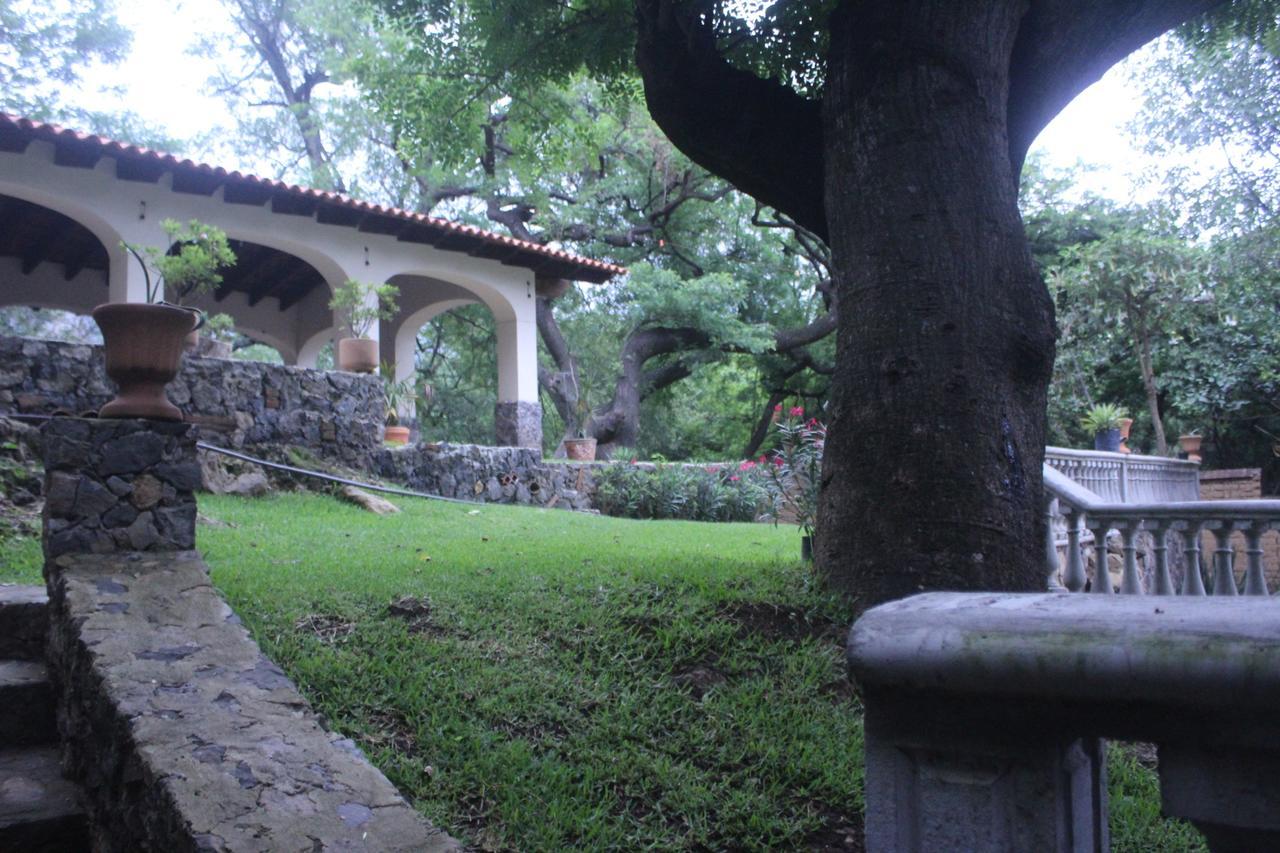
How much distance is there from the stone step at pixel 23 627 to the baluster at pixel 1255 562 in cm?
582

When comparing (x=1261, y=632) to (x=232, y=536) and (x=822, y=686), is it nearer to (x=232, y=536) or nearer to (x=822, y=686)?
(x=822, y=686)

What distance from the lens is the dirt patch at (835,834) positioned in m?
2.59

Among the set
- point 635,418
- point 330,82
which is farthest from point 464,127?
point 330,82

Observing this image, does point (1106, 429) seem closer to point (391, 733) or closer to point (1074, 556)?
point (1074, 556)

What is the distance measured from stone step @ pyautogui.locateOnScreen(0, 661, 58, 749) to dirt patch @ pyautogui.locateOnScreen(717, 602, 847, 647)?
2591mm

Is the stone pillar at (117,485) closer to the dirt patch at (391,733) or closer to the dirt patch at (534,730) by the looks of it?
the dirt patch at (391,733)

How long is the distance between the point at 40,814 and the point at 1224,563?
5472 millimetres

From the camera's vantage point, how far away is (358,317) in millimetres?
11312

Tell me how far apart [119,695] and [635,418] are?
1485cm

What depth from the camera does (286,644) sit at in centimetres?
335

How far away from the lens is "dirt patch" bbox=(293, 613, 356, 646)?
350 centimetres

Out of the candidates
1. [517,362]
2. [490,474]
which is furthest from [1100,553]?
[517,362]

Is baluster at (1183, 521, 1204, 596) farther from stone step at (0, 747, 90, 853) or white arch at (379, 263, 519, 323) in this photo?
white arch at (379, 263, 519, 323)

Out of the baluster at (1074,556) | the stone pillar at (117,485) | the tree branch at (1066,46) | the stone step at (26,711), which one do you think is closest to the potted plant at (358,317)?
the stone pillar at (117,485)
